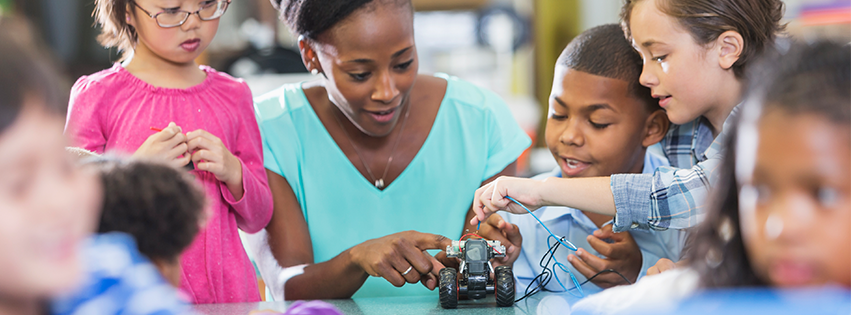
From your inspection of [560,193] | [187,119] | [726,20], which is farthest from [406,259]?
[726,20]

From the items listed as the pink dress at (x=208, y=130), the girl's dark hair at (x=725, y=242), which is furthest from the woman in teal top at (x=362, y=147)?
the girl's dark hair at (x=725, y=242)

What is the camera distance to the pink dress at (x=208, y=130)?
115 cm

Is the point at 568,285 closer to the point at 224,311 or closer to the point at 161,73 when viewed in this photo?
the point at 224,311

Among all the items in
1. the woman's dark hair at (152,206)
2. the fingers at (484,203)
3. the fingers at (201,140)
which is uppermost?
the fingers at (201,140)

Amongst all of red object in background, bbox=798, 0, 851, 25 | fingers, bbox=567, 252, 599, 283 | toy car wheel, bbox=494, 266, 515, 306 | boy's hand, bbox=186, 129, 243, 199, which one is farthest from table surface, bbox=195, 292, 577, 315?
red object in background, bbox=798, 0, 851, 25

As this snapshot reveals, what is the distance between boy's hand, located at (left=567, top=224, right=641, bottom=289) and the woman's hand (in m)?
0.28

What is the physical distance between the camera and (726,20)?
3.76 ft

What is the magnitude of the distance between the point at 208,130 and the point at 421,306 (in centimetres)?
55

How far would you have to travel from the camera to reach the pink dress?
3.77 ft

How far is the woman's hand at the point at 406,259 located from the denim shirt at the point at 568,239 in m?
0.20

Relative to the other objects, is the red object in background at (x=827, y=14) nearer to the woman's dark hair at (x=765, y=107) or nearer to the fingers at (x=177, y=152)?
the woman's dark hair at (x=765, y=107)

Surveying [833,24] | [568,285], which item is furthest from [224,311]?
[833,24]

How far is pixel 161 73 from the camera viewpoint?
48.3 inches

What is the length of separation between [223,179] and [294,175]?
28 cm
